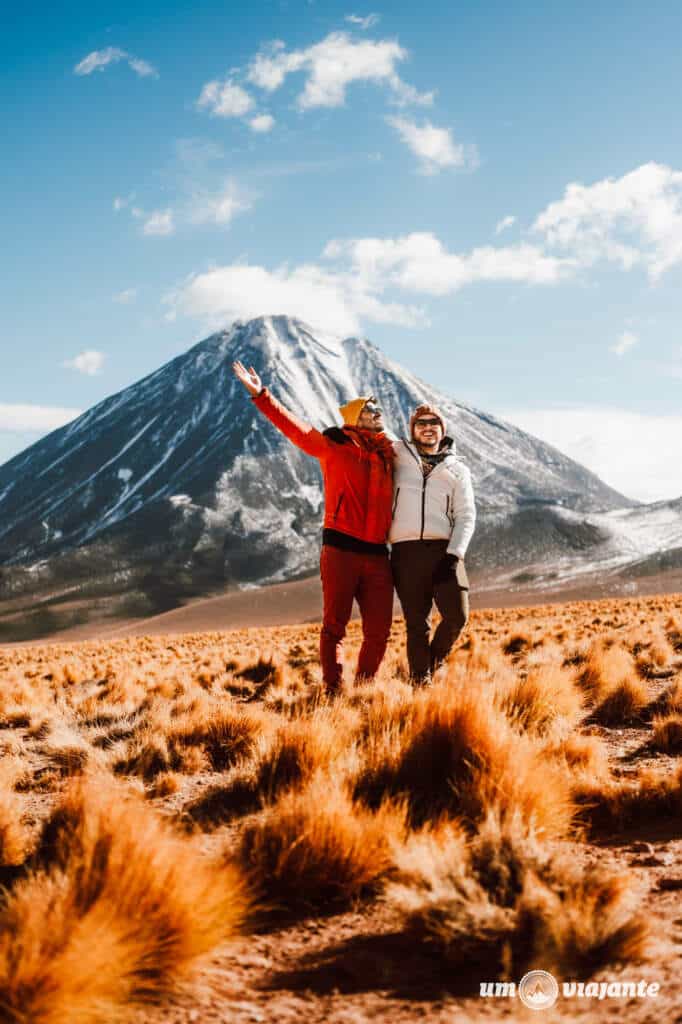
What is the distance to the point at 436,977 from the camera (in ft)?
7.09

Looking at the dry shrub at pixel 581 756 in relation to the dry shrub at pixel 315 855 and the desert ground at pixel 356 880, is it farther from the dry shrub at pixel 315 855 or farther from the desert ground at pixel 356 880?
the dry shrub at pixel 315 855

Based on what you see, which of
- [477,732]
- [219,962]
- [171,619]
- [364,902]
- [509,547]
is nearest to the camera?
[219,962]

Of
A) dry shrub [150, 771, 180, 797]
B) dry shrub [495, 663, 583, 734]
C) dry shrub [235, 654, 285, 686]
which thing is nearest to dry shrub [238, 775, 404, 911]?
dry shrub [150, 771, 180, 797]

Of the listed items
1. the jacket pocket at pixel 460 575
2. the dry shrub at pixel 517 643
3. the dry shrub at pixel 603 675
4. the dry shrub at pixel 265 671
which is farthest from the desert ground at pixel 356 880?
the dry shrub at pixel 517 643

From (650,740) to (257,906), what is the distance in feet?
11.8

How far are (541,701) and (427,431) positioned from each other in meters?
2.37

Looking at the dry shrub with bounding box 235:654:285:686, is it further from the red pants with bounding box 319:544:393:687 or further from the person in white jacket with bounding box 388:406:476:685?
the person in white jacket with bounding box 388:406:476:685

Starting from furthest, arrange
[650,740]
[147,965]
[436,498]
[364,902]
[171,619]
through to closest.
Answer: [171,619]
[436,498]
[650,740]
[364,902]
[147,965]

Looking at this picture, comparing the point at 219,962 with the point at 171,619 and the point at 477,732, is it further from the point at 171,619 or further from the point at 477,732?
the point at 171,619

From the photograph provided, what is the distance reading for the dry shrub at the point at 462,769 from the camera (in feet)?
10.8

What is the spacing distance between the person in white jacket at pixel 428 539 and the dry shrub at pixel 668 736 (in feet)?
5.50

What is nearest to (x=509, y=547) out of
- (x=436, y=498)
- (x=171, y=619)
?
(x=171, y=619)

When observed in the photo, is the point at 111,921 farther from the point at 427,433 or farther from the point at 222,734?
the point at 427,433

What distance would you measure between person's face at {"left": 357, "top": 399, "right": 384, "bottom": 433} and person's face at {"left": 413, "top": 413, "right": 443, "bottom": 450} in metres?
0.31
